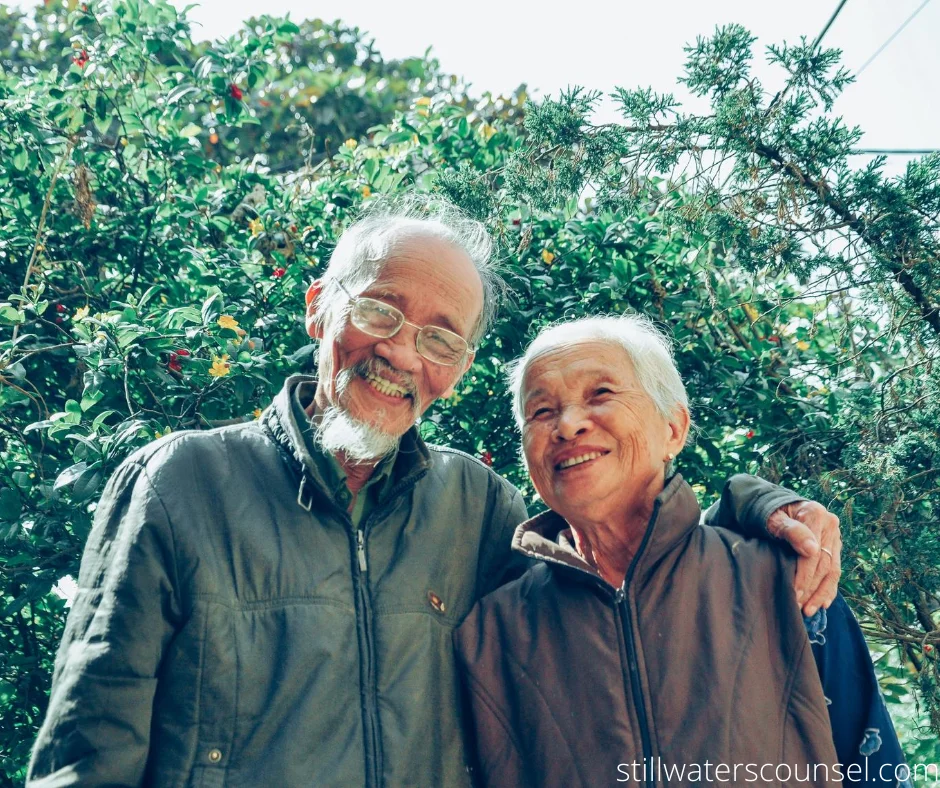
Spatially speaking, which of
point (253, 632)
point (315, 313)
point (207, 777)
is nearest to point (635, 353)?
point (315, 313)

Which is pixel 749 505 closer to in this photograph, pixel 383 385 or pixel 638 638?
pixel 638 638

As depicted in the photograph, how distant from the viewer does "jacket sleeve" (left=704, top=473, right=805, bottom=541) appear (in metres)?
2.09

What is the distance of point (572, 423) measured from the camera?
2195mm

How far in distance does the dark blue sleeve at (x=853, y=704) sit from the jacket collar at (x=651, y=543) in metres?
0.33

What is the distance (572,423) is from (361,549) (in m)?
0.58

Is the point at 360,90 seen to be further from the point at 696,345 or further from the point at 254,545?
the point at 254,545

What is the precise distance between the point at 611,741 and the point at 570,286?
5.77ft

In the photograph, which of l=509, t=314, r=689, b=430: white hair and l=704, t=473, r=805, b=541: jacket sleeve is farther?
l=509, t=314, r=689, b=430: white hair

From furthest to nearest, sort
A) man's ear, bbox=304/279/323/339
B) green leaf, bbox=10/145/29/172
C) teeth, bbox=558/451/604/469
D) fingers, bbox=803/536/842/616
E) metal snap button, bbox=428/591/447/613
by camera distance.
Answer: green leaf, bbox=10/145/29/172
man's ear, bbox=304/279/323/339
teeth, bbox=558/451/604/469
metal snap button, bbox=428/591/447/613
fingers, bbox=803/536/842/616

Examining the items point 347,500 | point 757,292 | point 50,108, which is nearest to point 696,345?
point 757,292

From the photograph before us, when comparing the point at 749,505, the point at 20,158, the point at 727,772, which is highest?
the point at 20,158

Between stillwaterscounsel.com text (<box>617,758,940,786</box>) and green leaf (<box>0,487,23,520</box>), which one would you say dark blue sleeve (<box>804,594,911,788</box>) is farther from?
green leaf (<box>0,487,23,520</box>)

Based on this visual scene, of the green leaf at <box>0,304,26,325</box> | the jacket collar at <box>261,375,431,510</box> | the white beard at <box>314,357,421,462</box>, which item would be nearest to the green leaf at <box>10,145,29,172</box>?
the green leaf at <box>0,304,26,325</box>

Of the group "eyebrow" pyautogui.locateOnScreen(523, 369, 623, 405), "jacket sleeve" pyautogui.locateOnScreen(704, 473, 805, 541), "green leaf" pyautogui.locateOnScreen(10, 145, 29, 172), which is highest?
"green leaf" pyautogui.locateOnScreen(10, 145, 29, 172)
